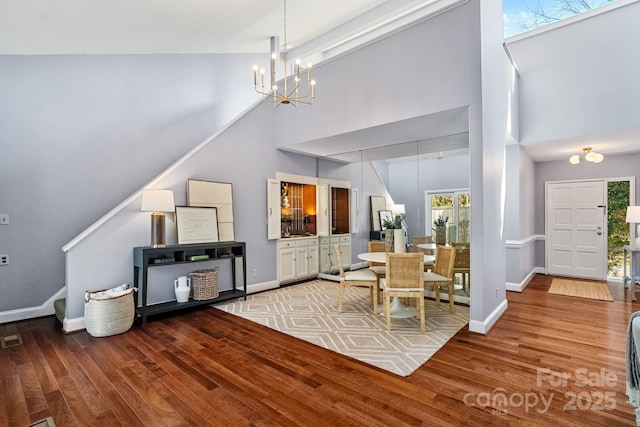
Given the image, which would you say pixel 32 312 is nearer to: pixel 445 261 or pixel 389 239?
pixel 389 239

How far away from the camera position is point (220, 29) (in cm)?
472

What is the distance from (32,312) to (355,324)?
4285 mm

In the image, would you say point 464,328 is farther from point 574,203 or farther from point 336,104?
point 574,203

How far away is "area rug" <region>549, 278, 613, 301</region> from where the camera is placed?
5246 millimetres

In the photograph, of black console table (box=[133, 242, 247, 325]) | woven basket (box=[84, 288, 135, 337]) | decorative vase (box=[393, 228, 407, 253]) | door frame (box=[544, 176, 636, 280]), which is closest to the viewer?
woven basket (box=[84, 288, 135, 337])

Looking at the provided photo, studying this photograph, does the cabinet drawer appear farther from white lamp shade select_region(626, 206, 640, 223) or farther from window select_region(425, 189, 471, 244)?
white lamp shade select_region(626, 206, 640, 223)

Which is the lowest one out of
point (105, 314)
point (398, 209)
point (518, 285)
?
point (518, 285)

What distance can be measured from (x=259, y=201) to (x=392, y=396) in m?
4.01

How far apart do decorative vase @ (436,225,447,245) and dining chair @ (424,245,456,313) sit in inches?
16.8

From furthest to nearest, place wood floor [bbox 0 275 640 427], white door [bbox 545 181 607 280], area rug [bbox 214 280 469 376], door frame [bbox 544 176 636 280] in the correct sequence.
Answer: white door [bbox 545 181 607 280]
door frame [bbox 544 176 636 280]
area rug [bbox 214 280 469 376]
wood floor [bbox 0 275 640 427]

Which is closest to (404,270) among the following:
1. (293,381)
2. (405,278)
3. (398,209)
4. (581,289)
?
(405,278)

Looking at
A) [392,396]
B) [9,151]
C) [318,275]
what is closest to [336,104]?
[318,275]

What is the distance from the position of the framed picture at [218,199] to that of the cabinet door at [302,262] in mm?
1577

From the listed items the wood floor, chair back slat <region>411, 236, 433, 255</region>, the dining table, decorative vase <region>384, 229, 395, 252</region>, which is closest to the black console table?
the wood floor
